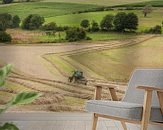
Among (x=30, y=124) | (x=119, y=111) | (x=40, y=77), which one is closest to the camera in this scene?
(x=119, y=111)

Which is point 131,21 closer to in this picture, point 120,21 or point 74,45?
point 120,21

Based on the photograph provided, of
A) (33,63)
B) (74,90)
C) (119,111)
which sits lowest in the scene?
(74,90)

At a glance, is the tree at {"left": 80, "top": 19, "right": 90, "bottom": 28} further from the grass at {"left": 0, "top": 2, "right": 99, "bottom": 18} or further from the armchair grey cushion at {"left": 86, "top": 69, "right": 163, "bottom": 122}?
the armchair grey cushion at {"left": 86, "top": 69, "right": 163, "bottom": 122}

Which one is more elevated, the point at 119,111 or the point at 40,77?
the point at 119,111

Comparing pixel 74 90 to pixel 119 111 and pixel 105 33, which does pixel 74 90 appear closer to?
pixel 105 33

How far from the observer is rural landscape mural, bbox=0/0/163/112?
20.9 feet

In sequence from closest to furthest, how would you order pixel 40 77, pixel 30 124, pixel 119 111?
pixel 119 111, pixel 30 124, pixel 40 77

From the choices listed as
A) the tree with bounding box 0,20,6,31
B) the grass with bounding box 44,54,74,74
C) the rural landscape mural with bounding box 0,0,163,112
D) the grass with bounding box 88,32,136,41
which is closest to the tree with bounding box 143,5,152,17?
the rural landscape mural with bounding box 0,0,163,112

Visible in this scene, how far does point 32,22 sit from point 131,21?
178 cm

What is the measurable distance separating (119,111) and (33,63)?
11.7 feet

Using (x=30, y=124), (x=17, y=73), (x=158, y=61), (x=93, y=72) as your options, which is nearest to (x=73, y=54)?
(x=93, y=72)

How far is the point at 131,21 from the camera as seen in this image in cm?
669

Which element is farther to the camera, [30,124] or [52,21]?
[52,21]

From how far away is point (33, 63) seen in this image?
21.1ft
